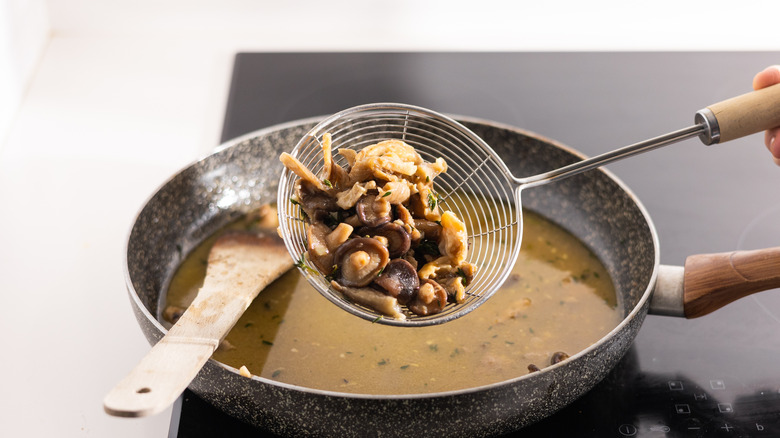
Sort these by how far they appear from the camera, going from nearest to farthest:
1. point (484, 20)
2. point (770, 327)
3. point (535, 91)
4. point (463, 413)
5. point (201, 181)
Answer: point (463, 413), point (770, 327), point (201, 181), point (535, 91), point (484, 20)

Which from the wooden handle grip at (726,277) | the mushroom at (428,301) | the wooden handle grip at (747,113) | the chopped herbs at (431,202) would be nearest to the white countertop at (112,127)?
the mushroom at (428,301)

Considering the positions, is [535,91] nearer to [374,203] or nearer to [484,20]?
[484,20]

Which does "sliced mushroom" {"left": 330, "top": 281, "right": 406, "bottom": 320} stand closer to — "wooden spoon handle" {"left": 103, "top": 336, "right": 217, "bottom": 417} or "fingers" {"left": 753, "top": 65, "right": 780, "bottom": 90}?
"wooden spoon handle" {"left": 103, "top": 336, "right": 217, "bottom": 417}

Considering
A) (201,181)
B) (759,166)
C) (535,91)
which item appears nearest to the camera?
(201,181)

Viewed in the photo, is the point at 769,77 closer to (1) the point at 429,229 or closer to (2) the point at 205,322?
(1) the point at 429,229

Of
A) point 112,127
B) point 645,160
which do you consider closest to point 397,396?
point 645,160

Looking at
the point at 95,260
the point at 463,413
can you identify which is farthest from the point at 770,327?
the point at 95,260

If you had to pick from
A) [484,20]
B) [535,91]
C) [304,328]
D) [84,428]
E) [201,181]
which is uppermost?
[484,20]
